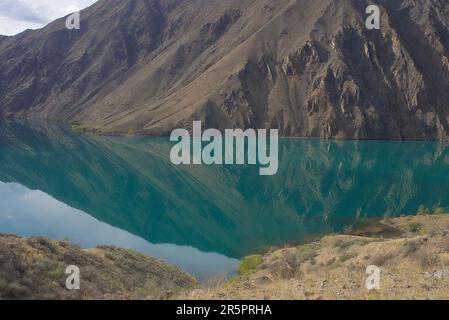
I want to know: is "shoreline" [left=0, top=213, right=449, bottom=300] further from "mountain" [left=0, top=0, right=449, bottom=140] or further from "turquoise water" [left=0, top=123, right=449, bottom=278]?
"mountain" [left=0, top=0, right=449, bottom=140]

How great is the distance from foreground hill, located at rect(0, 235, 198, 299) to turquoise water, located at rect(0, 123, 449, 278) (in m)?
10.1

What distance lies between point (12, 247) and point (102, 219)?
33.1 meters

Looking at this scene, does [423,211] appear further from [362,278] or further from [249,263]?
[362,278]

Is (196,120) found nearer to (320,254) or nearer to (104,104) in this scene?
(104,104)

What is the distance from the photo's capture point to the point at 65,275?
16.4 metres

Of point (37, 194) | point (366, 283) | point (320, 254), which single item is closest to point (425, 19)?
point (37, 194)

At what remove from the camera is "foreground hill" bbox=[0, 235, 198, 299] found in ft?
47.2

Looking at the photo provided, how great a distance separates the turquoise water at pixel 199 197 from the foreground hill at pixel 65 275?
33.3 ft

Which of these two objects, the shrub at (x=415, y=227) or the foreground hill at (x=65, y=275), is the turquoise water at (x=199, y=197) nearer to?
the shrub at (x=415, y=227)

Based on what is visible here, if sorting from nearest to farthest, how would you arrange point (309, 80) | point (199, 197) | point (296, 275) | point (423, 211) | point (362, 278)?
1. point (362, 278)
2. point (296, 275)
3. point (423, 211)
4. point (199, 197)
5. point (309, 80)

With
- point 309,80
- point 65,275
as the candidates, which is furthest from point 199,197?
point 309,80

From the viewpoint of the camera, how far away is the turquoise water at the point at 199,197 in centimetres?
4253

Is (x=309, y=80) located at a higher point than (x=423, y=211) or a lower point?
higher

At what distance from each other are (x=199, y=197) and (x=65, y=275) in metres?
44.1
